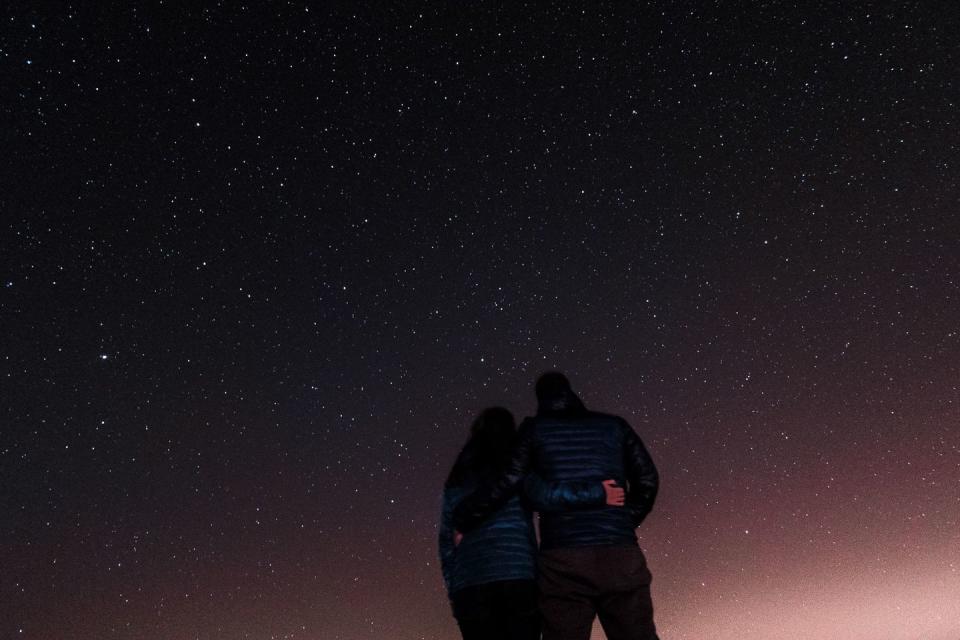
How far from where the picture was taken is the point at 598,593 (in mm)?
3672

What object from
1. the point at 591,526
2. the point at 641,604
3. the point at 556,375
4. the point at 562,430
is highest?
the point at 556,375

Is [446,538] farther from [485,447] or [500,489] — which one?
[500,489]

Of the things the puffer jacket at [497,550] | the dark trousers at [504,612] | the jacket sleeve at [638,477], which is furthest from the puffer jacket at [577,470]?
the dark trousers at [504,612]

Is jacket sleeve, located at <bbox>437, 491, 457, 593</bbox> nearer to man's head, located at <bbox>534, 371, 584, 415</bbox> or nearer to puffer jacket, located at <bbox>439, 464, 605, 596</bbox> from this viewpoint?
puffer jacket, located at <bbox>439, 464, 605, 596</bbox>

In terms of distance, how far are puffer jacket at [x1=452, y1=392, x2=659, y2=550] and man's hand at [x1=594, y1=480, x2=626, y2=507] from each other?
22 mm

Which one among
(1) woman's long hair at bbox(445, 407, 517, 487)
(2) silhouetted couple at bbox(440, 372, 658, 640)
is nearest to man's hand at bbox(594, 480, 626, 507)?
(2) silhouetted couple at bbox(440, 372, 658, 640)

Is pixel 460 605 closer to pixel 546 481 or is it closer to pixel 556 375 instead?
pixel 546 481

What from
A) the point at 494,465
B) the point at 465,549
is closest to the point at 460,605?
the point at 465,549

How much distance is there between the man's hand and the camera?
12.4ft

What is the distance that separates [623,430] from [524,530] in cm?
68

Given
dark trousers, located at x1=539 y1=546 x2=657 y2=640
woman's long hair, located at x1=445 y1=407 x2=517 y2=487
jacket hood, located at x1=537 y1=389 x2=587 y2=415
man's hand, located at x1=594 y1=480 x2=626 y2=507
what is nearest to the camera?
dark trousers, located at x1=539 y1=546 x2=657 y2=640

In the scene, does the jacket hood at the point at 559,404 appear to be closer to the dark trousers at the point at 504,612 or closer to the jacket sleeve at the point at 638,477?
the jacket sleeve at the point at 638,477

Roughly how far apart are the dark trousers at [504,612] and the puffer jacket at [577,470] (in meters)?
0.33

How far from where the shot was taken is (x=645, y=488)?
4074mm
